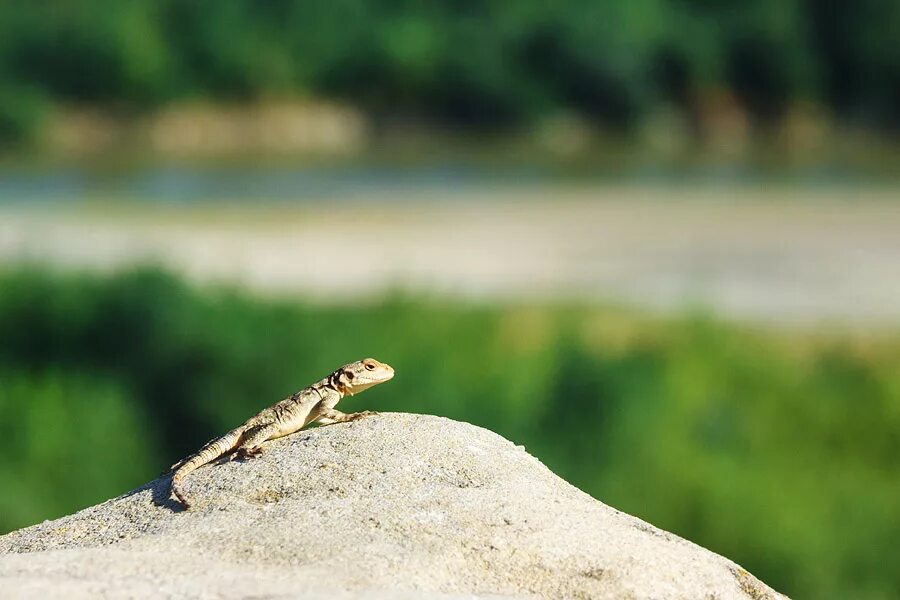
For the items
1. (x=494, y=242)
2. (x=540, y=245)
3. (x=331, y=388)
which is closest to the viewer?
(x=331, y=388)

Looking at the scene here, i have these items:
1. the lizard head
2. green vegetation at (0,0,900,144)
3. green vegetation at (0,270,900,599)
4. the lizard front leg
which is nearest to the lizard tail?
the lizard front leg

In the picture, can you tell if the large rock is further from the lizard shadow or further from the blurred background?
the blurred background

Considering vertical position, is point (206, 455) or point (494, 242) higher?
point (206, 455)

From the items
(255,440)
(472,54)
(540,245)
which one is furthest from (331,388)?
(472,54)

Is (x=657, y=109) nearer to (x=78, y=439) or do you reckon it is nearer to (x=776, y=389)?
(x=776, y=389)

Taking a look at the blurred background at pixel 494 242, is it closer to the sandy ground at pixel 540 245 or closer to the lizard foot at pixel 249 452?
the sandy ground at pixel 540 245

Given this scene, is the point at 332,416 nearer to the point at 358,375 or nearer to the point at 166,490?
the point at 358,375
